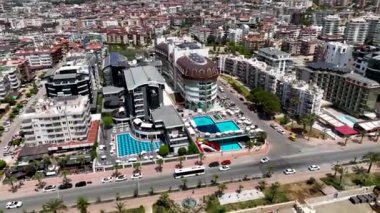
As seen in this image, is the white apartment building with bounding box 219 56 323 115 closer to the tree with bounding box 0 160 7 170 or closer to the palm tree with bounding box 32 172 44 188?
the palm tree with bounding box 32 172 44 188

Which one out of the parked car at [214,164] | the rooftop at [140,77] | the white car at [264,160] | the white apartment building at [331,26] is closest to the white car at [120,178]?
the parked car at [214,164]

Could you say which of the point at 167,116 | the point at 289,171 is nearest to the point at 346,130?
the point at 289,171

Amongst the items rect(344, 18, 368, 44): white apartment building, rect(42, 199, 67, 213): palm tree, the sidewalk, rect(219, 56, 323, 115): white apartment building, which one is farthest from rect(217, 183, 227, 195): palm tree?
rect(344, 18, 368, 44): white apartment building

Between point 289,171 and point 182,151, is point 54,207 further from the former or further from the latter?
point 289,171

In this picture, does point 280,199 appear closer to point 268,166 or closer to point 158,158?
point 268,166

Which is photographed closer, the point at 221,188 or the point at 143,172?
the point at 221,188

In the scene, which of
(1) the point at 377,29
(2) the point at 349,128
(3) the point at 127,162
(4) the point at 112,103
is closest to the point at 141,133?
(3) the point at 127,162
